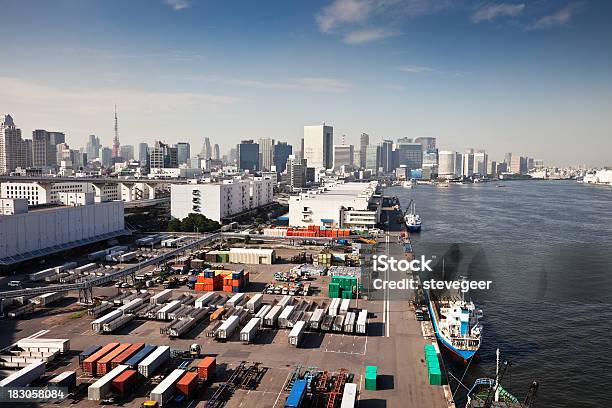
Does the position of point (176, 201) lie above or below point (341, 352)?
above

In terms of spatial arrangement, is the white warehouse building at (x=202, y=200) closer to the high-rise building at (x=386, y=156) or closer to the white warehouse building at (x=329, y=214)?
the white warehouse building at (x=329, y=214)

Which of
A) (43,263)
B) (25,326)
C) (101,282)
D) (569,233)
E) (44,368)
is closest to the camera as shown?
(44,368)

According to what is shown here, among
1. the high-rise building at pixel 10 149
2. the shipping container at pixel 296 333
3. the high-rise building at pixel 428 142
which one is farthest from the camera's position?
the high-rise building at pixel 428 142

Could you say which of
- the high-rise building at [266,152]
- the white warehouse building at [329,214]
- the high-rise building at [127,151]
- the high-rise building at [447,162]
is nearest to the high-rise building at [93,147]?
the high-rise building at [127,151]

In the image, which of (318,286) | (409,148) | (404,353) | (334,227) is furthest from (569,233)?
(409,148)

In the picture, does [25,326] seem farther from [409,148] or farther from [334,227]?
[409,148]

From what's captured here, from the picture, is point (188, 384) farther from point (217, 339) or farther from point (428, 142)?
point (428, 142)
